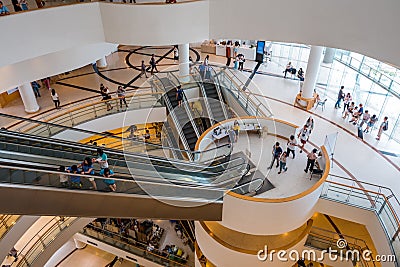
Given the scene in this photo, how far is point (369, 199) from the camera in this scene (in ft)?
35.1

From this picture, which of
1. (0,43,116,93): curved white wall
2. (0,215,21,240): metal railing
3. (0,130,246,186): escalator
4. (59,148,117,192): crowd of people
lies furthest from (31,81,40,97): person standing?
(59,148,117,192): crowd of people

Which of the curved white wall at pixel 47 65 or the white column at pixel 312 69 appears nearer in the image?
the curved white wall at pixel 47 65

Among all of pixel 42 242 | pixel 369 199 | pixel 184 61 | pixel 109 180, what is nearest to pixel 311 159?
pixel 369 199

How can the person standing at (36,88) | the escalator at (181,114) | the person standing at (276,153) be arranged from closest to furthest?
the person standing at (276,153)
the escalator at (181,114)
the person standing at (36,88)

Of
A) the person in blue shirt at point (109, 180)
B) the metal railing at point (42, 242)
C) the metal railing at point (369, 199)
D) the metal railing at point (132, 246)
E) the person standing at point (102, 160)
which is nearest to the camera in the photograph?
the person in blue shirt at point (109, 180)

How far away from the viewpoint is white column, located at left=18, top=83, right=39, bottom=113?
53.7 feet

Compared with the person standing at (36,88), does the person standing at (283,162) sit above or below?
above

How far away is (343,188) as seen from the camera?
36.1ft

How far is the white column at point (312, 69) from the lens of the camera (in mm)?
15322

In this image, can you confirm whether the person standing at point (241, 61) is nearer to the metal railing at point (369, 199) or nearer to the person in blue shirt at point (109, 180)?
the metal railing at point (369, 199)

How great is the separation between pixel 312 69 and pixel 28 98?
559 inches

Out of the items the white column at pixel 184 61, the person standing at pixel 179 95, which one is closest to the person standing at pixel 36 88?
the white column at pixel 184 61

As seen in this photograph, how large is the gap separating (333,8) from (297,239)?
8479 millimetres

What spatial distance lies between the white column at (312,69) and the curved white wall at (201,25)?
97.4 inches
